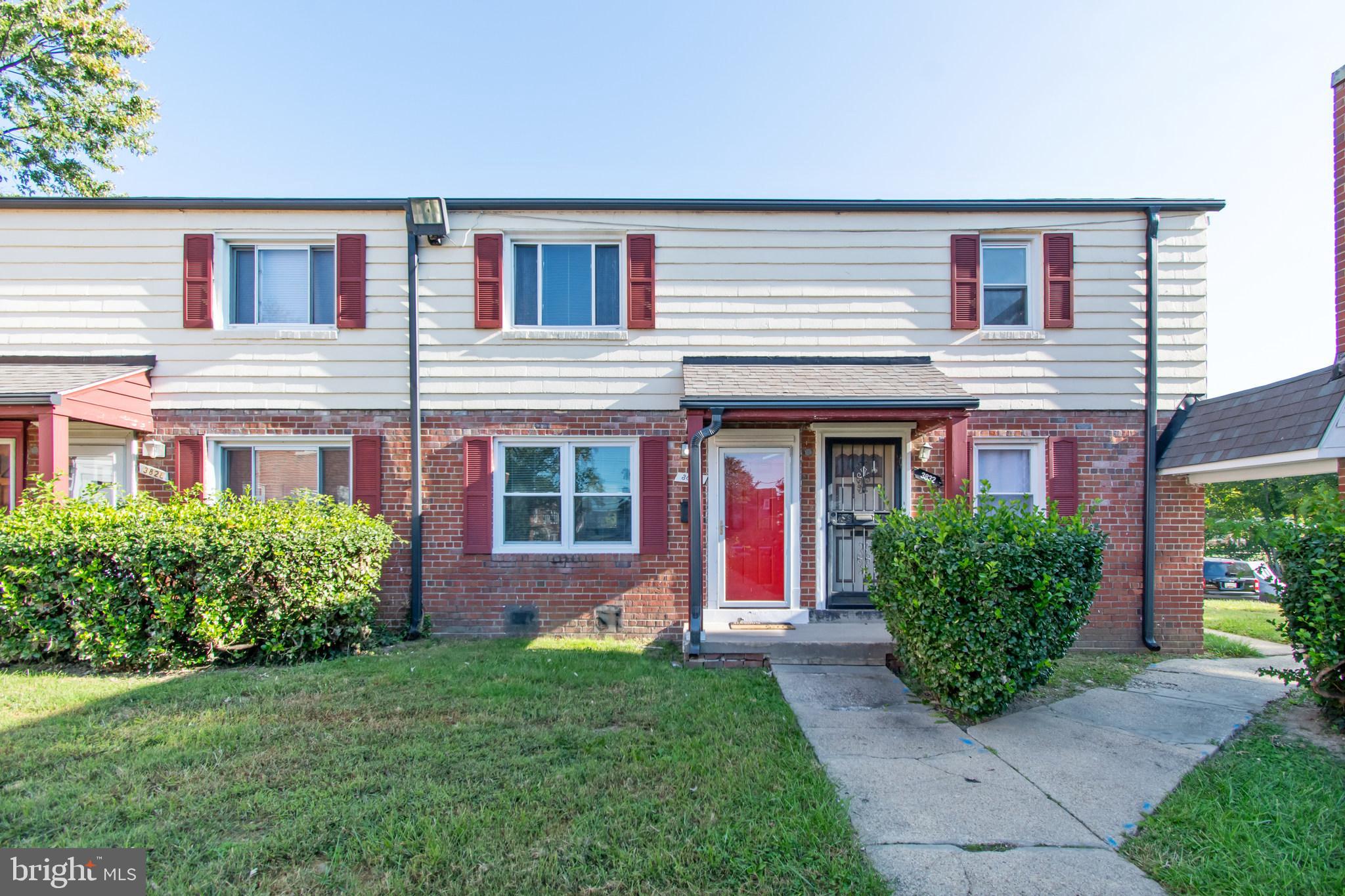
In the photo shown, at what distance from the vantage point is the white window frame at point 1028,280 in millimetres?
7312

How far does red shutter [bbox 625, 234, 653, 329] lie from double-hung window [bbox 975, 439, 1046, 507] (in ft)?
14.1

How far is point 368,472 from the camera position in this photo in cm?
718

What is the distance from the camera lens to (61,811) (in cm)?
310

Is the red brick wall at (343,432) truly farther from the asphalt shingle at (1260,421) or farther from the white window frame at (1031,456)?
the asphalt shingle at (1260,421)

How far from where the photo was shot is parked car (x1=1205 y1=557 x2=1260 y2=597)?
1719cm

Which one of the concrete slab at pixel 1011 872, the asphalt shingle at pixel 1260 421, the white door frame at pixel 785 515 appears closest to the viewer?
the concrete slab at pixel 1011 872

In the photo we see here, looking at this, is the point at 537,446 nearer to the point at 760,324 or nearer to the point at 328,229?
the point at 760,324

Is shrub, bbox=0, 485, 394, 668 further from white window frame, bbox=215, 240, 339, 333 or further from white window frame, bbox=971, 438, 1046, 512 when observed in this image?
white window frame, bbox=971, 438, 1046, 512

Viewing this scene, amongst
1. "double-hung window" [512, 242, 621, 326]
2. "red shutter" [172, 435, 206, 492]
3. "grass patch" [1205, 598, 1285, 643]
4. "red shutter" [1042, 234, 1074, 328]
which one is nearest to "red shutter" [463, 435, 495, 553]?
"double-hung window" [512, 242, 621, 326]

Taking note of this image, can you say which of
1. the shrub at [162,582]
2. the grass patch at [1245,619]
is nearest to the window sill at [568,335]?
the shrub at [162,582]

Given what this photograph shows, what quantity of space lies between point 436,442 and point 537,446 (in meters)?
1.19

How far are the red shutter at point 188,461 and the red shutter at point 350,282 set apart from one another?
7.11 feet

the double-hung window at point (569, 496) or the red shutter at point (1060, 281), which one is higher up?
the red shutter at point (1060, 281)

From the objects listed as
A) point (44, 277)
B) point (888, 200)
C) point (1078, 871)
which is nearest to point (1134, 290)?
point (888, 200)
